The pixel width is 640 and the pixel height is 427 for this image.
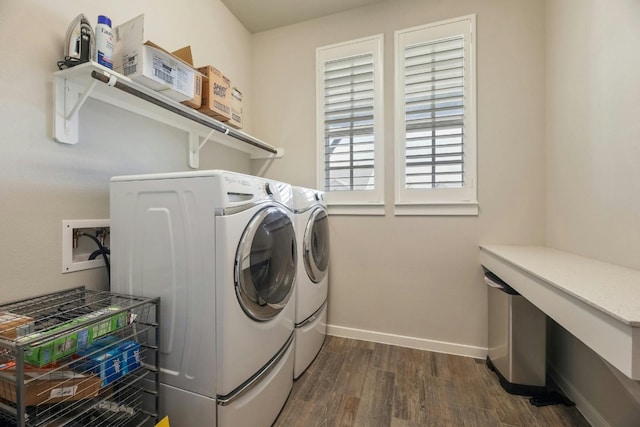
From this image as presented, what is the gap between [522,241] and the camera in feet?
5.94

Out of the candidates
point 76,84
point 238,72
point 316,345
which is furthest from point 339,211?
point 76,84

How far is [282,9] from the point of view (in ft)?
7.06

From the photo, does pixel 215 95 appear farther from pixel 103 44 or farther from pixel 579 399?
pixel 579 399

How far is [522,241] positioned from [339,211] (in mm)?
1280

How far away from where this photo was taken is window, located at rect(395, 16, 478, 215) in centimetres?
189

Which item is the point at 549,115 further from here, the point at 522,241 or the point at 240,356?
the point at 240,356

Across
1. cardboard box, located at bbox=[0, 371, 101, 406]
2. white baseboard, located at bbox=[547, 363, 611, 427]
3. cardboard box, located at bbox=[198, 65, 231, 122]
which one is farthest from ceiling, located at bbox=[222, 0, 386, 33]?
white baseboard, located at bbox=[547, 363, 611, 427]

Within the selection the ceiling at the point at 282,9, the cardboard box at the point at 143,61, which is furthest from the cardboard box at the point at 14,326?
the ceiling at the point at 282,9

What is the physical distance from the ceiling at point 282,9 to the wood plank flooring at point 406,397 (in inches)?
104

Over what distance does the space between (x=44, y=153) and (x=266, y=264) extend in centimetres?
96

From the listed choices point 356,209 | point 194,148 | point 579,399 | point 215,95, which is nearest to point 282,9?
point 215,95

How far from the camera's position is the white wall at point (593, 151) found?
114 cm

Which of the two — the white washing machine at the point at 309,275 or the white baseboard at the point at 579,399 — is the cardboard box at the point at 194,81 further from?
the white baseboard at the point at 579,399

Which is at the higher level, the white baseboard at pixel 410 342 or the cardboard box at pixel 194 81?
the cardboard box at pixel 194 81
